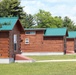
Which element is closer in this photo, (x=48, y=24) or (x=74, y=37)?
(x=74, y=37)

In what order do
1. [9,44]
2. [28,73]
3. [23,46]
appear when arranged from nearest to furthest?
[28,73] < [9,44] < [23,46]

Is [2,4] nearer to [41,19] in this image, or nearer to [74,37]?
[74,37]

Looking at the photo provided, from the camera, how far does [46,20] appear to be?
10831 cm

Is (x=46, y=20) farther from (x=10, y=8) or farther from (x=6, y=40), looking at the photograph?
(x=6, y=40)

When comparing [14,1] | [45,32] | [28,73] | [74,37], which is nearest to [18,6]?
[14,1]

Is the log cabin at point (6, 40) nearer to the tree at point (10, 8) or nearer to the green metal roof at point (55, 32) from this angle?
the green metal roof at point (55, 32)

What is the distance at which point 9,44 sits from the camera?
29438 millimetres

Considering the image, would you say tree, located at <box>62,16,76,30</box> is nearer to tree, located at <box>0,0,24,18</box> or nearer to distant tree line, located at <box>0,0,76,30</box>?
distant tree line, located at <box>0,0,76,30</box>

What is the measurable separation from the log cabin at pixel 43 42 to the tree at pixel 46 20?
5145 centimetres

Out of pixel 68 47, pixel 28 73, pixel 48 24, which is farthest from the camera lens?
pixel 48 24

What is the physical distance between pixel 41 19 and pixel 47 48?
195 feet

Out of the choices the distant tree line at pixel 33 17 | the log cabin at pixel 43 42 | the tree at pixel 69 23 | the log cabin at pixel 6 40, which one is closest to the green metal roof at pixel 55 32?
the log cabin at pixel 43 42

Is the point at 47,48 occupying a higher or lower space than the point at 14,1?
lower

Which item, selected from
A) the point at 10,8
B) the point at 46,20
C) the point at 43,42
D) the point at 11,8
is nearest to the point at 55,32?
the point at 43,42
